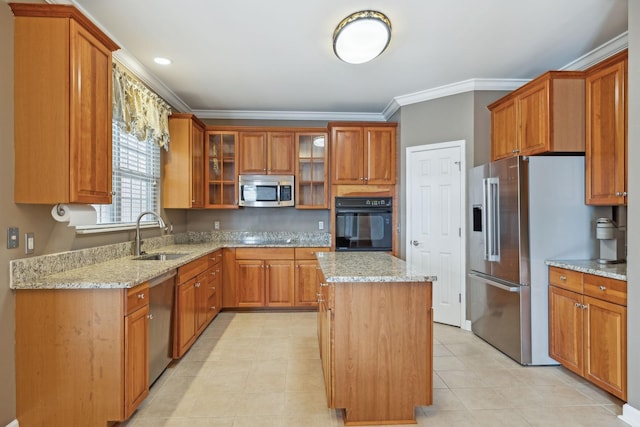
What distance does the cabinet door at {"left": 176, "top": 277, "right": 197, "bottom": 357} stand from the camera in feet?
9.20

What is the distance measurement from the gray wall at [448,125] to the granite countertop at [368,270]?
1.70 metres

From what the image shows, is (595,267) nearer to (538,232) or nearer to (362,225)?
(538,232)

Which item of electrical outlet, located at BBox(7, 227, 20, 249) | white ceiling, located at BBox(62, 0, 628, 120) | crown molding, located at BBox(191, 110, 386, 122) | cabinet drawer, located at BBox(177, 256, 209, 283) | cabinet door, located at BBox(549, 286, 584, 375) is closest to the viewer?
electrical outlet, located at BBox(7, 227, 20, 249)

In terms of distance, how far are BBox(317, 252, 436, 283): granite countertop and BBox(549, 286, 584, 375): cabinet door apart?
1326mm

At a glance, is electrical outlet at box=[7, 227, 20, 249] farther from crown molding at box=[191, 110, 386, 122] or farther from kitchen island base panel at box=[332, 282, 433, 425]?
crown molding at box=[191, 110, 386, 122]

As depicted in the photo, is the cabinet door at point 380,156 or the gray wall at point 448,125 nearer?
the gray wall at point 448,125

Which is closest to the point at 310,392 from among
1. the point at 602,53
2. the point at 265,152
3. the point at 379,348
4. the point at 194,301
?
the point at 379,348

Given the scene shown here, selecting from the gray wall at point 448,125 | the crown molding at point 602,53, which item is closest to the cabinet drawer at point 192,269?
the gray wall at point 448,125

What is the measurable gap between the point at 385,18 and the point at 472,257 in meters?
2.42

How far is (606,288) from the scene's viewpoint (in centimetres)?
223

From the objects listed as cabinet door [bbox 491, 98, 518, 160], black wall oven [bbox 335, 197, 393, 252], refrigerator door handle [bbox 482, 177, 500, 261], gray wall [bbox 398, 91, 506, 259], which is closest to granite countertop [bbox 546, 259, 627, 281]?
refrigerator door handle [bbox 482, 177, 500, 261]

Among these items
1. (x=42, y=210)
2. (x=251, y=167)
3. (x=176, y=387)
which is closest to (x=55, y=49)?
(x=42, y=210)

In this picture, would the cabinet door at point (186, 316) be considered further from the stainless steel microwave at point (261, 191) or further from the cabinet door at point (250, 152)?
A: the cabinet door at point (250, 152)

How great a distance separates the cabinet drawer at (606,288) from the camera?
6.95 feet
